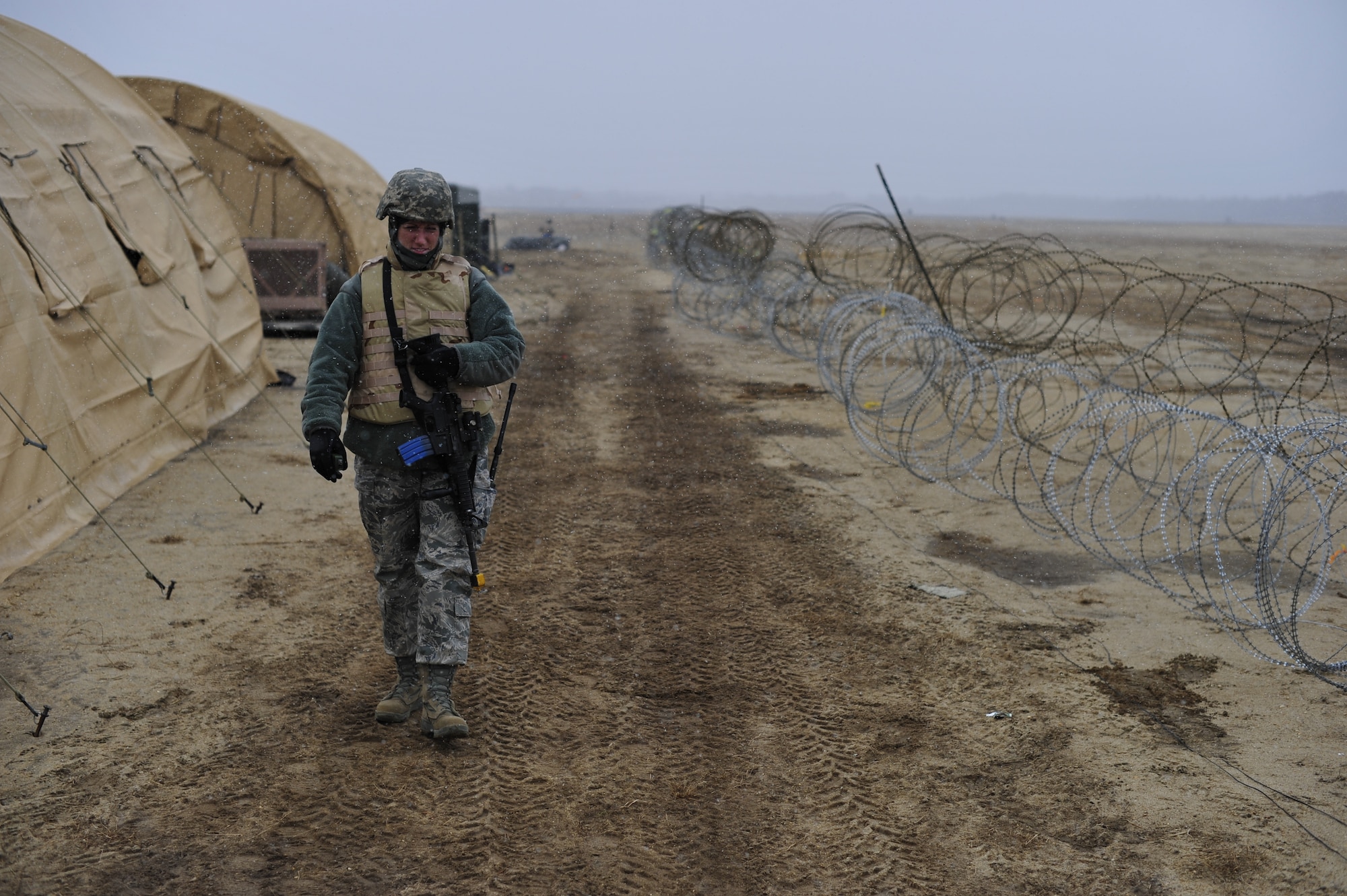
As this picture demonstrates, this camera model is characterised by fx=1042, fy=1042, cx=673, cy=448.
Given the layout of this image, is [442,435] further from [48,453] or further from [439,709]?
[48,453]

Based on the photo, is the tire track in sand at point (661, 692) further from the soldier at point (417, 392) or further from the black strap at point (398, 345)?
the black strap at point (398, 345)

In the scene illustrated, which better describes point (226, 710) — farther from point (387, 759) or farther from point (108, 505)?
point (108, 505)

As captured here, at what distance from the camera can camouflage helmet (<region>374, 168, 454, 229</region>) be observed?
3984 mm

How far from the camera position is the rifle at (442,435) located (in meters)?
4.01

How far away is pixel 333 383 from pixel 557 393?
861 centimetres

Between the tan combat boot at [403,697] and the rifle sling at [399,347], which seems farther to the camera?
the tan combat boot at [403,697]

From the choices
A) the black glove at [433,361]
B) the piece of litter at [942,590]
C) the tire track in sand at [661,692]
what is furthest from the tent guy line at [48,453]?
the piece of litter at [942,590]

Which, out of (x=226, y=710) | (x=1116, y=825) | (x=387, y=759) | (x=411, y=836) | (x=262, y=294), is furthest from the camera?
(x=262, y=294)

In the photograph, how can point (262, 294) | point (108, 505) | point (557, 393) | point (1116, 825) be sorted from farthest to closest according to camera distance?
point (262, 294), point (557, 393), point (108, 505), point (1116, 825)

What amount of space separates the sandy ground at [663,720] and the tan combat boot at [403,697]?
0.07 m

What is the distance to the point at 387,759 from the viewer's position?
3.98m

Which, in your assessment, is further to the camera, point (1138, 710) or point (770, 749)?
point (1138, 710)

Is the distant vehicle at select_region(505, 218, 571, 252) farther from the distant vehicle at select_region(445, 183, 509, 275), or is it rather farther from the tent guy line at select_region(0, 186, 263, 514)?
the tent guy line at select_region(0, 186, 263, 514)

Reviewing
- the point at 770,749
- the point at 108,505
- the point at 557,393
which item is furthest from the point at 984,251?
the point at 108,505
